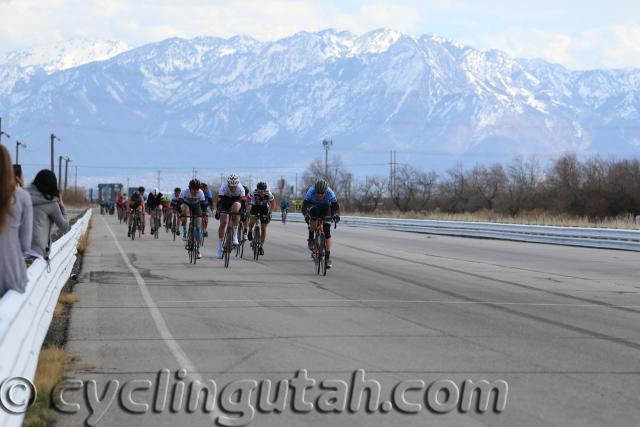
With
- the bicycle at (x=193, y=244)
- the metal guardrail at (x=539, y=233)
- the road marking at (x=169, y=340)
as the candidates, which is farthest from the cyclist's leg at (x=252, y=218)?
the metal guardrail at (x=539, y=233)

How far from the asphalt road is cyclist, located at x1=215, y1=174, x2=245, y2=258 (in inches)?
54.1

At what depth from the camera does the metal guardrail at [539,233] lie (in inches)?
1277

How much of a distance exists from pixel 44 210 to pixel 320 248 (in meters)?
8.50

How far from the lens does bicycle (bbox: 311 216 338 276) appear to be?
19391 mm

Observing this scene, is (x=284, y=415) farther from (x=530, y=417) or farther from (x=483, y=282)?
(x=483, y=282)

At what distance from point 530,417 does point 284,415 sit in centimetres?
172

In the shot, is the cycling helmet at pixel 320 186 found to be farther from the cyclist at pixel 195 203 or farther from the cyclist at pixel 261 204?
the cyclist at pixel 195 203

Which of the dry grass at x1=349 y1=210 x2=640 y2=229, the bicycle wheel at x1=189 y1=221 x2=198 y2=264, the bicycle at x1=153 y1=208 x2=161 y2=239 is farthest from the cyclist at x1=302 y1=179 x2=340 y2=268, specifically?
the dry grass at x1=349 y1=210 x2=640 y2=229

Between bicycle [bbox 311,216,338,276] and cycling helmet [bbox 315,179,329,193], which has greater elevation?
cycling helmet [bbox 315,179,329,193]

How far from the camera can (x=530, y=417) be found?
24.1 ft

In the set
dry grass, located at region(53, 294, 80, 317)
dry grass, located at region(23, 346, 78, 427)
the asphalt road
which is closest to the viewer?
dry grass, located at region(23, 346, 78, 427)

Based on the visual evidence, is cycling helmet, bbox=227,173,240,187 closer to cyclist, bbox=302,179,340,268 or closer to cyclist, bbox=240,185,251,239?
Answer: cyclist, bbox=240,185,251,239

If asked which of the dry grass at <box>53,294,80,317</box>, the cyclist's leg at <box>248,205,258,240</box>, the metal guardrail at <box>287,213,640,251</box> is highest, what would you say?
the cyclist's leg at <box>248,205,258,240</box>

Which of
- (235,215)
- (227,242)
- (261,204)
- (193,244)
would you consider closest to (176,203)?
(261,204)
